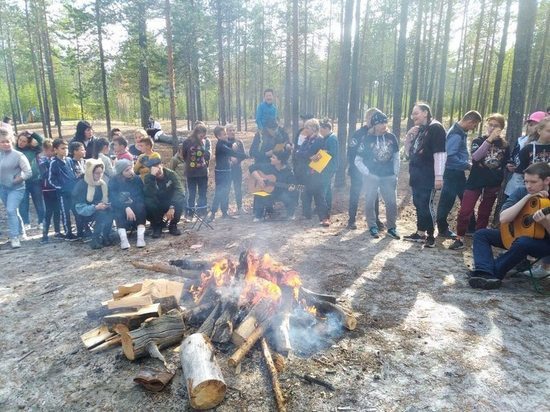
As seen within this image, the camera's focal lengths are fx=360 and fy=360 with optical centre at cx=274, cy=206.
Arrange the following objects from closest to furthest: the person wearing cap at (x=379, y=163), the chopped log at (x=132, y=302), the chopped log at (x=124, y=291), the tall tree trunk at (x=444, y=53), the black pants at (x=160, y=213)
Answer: the chopped log at (x=132, y=302), the chopped log at (x=124, y=291), the person wearing cap at (x=379, y=163), the black pants at (x=160, y=213), the tall tree trunk at (x=444, y=53)

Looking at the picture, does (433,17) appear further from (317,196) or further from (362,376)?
(362,376)

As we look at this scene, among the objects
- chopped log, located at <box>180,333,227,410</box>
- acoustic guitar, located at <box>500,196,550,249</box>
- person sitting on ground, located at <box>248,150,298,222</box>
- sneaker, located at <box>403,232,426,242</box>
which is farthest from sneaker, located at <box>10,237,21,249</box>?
acoustic guitar, located at <box>500,196,550,249</box>

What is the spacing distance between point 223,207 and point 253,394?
633 cm

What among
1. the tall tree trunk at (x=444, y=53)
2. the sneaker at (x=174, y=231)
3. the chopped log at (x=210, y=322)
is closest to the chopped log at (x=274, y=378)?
the chopped log at (x=210, y=322)

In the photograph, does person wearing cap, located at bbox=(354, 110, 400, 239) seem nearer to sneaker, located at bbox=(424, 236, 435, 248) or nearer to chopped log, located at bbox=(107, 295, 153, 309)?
sneaker, located at bbox=(424, 236, 435, 248)

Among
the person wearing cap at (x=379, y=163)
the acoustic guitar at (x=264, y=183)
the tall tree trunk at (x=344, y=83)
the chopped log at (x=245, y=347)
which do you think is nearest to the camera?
the chopped log at (x=245, y=347)

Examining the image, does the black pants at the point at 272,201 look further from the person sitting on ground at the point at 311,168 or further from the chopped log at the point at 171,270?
the chopped log at the point at 171,270

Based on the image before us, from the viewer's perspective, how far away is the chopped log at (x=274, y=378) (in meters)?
2.83

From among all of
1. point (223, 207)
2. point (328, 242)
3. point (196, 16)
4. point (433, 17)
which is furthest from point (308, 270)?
point (433, 17)

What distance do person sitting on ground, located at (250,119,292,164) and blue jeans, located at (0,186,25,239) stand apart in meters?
5.04

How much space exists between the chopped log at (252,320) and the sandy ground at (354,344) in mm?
179

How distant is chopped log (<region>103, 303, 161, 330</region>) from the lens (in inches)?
146

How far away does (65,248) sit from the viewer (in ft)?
23.0

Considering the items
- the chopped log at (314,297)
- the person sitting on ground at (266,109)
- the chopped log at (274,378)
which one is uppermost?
the person sitting on ground at (266,109)
